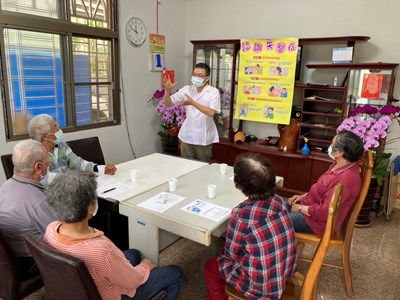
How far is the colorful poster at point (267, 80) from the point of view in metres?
3.57

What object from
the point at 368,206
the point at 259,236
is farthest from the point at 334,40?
the point at 259,236

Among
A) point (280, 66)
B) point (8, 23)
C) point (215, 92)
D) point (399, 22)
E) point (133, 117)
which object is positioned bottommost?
point (133, 117)

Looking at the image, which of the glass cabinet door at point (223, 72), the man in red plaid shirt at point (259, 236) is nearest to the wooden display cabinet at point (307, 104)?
the glass cabinet door at point (223, 72)

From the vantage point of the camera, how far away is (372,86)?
3150 mm

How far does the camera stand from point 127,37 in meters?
3.77

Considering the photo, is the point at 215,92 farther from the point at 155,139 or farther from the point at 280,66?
the point at 155,139

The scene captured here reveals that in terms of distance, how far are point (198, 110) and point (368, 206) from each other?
1823 mm

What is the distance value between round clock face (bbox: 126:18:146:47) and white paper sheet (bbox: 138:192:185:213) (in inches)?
99.4

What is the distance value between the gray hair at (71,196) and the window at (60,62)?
6.80 ft

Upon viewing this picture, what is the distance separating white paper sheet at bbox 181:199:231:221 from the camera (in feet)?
5.46

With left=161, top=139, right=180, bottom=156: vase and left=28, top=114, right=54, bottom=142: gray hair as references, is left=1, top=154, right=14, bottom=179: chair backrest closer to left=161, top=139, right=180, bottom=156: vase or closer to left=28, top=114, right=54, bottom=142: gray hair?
left=28, top=114, right=54, bottom=142: gray hair

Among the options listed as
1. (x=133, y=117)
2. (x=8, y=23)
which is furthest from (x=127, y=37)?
(x=8, y=23)

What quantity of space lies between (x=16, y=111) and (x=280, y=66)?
A: 274 centimetres

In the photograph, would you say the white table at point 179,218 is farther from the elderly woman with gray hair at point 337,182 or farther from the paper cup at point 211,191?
the elderly woman with gray hair at point 337,182
